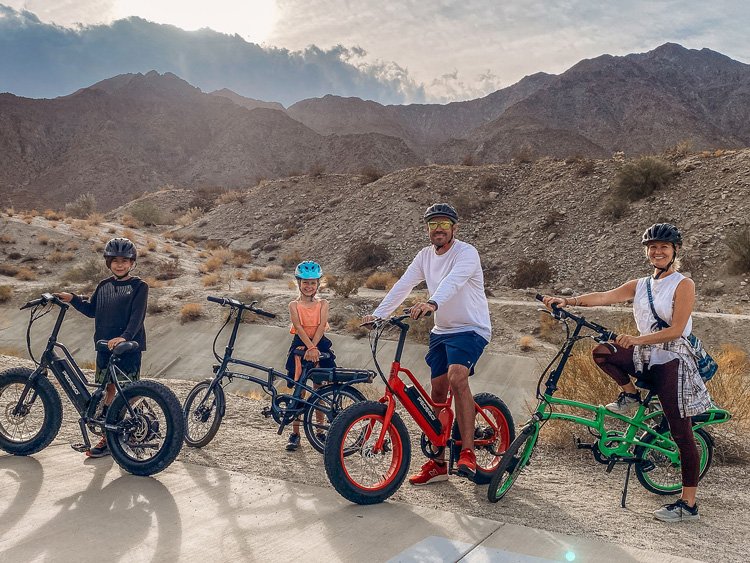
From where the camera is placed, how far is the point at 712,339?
16266 millimetres

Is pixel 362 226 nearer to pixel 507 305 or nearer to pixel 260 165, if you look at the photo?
pixel 507 305

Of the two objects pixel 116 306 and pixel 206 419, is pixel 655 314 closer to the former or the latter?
pixel 206 419

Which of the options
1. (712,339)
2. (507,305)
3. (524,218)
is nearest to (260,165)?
(524,218)

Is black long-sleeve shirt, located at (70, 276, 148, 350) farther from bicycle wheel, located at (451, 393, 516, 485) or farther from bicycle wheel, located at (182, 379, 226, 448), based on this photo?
bicycle wheel, located at (451, 393, 516, 485)

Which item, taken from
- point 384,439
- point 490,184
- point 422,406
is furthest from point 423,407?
point 490,184

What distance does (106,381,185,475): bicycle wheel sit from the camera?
17.2ft

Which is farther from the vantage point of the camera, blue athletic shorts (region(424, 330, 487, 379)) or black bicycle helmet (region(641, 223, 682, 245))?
blue athletic shorts (region(424, 330, 487, 379))

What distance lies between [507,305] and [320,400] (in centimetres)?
1560

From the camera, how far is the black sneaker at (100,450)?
5781 mm

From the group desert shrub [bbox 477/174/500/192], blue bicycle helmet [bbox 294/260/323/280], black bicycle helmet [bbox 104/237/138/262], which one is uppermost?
desert shrub [bbox 477/174/500/192]

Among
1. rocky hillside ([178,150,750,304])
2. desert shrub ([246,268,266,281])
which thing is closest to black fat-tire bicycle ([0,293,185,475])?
rocky hillside ([178,150,750,304])

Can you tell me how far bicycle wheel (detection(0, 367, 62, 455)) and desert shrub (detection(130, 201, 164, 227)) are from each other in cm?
4933

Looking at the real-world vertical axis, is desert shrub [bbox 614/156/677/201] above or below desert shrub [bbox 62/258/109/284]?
above

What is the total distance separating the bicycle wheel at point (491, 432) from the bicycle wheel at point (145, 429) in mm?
2510
